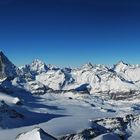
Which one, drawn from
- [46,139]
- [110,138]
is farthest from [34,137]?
[110,138]

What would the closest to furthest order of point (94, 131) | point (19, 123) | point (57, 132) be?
point (57, 132), point (94, 131), point (19, 123)

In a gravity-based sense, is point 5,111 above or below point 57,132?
above

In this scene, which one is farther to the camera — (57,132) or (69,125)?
(69,125)

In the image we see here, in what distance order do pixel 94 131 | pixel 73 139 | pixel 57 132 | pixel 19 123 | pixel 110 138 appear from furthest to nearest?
pixel 19 123, pixel 94 131, pixel 57 132, pixel 73 139, pixel 110 138


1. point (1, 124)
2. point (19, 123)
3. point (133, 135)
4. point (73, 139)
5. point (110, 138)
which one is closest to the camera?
point (110, 138)

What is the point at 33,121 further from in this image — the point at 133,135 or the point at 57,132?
the point at 57,132

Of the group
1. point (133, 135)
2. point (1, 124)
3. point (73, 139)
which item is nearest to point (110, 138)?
point (73, 139)

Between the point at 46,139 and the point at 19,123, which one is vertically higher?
the point at 19,123

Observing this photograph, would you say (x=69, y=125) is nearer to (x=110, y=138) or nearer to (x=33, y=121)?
(x=110, y=138)

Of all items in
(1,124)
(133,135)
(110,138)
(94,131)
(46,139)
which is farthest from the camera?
(133,135)
